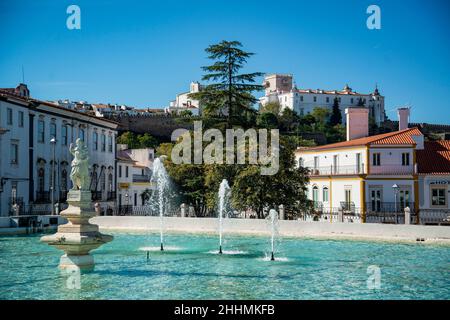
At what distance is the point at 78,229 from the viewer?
Answer: 1853 cm

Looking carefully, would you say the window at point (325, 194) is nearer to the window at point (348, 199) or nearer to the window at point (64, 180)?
the window at point (348, 199)

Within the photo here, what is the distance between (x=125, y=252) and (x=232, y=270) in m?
6.77

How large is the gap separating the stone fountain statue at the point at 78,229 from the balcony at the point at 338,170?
93.2ft

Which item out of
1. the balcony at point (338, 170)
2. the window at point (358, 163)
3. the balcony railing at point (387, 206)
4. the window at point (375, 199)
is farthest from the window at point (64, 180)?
the window at point (375, 199)

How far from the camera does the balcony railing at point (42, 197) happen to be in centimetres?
4622

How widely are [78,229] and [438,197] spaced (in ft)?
103

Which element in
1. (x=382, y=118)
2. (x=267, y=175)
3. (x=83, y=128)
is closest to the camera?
(x=267, y=175)

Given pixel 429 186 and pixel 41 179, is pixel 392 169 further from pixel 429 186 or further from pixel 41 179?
pixel 41 179

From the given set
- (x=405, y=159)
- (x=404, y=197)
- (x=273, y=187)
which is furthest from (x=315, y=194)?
(x=273, y=187)

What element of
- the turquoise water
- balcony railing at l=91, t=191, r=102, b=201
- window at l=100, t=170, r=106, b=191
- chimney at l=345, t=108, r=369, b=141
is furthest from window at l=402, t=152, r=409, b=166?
window at l=100, t=170, r=106, b=191
